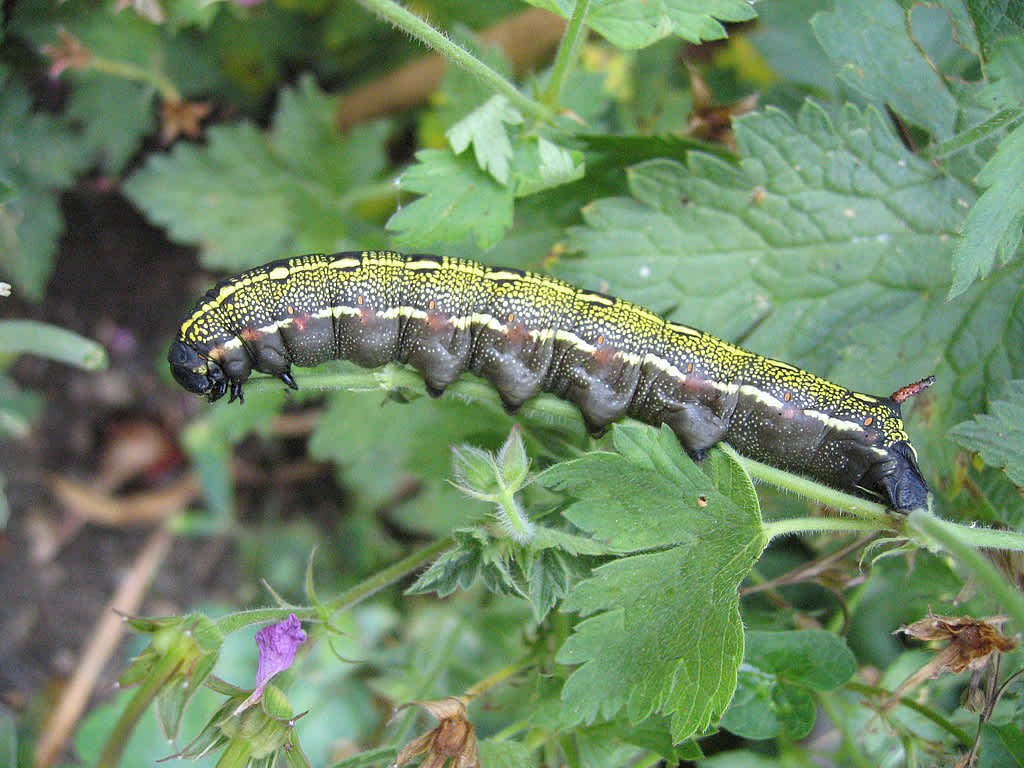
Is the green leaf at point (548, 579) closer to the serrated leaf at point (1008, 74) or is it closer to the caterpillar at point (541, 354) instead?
the caterpillar at point (541, 354)

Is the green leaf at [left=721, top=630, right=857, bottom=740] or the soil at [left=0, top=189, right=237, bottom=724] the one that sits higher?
the green leaf at [left=721, top=630, right=857, bottom=740]

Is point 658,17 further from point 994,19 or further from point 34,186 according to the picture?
point 34,186

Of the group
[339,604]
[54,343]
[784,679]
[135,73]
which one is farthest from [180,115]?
[784,679]

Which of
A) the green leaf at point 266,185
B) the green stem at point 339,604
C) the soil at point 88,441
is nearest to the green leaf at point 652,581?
the green stem at point 339,604

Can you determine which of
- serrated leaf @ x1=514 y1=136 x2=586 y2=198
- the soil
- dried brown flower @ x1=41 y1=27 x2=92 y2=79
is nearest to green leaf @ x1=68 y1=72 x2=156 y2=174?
dried brown flower @ x1=41 y1=27 x2=92 y2=79

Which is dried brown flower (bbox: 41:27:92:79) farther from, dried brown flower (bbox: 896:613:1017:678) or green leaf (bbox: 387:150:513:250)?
dried brown flower (bbox: 896:613:1017:678)

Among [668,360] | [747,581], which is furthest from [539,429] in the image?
[747,581]
